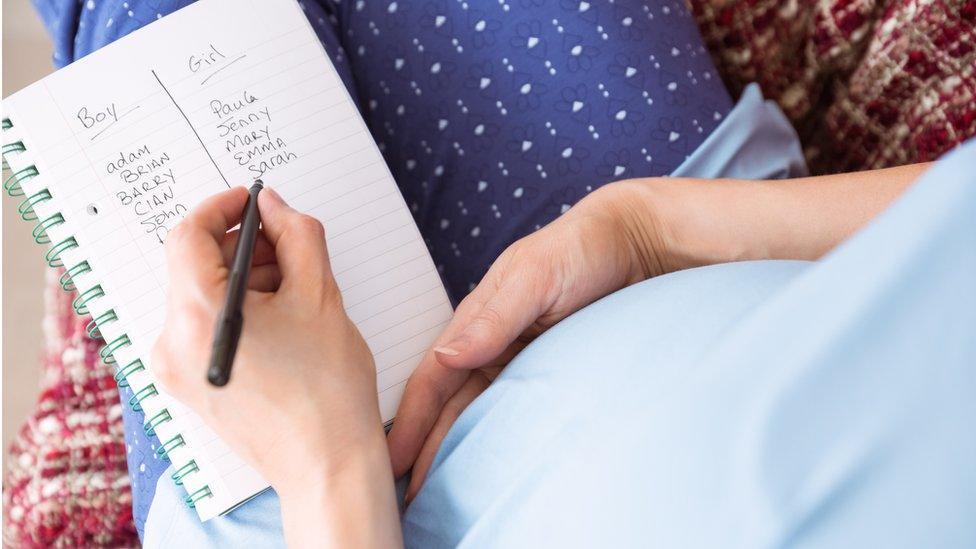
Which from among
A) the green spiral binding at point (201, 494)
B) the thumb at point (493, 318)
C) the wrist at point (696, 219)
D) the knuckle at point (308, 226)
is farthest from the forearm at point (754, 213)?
the green spiral binding at point (201, 494)

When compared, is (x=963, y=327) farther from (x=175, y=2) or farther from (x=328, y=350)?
(x=175, y=2)

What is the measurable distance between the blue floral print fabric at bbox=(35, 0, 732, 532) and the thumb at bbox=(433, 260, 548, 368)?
0.13 metres

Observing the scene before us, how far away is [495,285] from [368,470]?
170 millimetres

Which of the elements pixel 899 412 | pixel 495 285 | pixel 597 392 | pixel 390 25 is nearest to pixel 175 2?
pixel 390 25

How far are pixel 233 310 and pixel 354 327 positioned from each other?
0.12 metres

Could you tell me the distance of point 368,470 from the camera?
436 mm

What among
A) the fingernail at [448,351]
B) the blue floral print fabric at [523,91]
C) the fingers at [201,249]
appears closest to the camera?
the fingers at [201,249]

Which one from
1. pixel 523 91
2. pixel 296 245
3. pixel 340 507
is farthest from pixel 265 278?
pixel 523 91

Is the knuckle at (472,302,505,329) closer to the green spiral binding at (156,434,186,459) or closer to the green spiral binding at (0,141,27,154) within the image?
the green spiral binding at (156,434,186,459)

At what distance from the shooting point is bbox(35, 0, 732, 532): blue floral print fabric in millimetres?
641

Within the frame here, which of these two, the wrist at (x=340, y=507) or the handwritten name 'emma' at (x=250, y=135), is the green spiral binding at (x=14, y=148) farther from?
the wrist at (x=340, y=507)

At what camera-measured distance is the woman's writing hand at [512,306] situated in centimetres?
52

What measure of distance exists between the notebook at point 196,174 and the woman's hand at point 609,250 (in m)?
0.04

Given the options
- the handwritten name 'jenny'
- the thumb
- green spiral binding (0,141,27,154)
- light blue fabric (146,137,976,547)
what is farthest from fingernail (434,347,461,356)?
green spiral binding (0,141,27,154)
